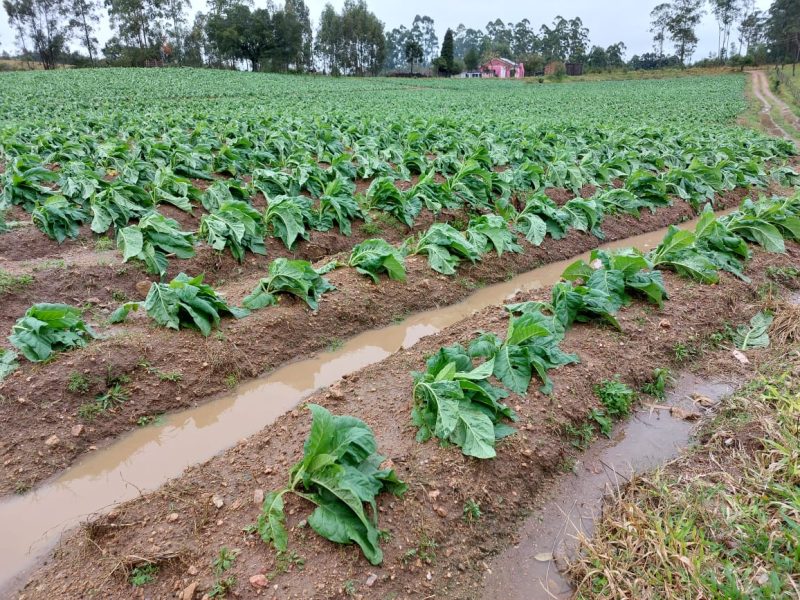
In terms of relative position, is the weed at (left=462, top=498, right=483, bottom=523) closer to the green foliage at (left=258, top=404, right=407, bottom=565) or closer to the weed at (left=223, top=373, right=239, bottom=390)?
the green foliage at (left=258, top=404, right=407, bottom=565)

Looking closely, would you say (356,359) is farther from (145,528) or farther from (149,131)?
(149,131)

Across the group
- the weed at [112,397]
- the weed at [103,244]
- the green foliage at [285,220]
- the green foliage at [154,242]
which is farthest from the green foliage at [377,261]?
the weed at [103,244]

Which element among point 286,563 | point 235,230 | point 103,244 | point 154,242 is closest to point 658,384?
point 286,563

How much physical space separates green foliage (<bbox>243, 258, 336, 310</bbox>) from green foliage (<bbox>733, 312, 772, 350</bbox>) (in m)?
4.56

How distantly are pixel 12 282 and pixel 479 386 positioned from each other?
5.17 m

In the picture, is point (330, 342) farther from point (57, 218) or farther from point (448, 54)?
point (448, 54)

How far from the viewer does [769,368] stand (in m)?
4.82

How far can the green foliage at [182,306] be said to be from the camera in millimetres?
4930

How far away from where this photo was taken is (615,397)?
445 centimetres

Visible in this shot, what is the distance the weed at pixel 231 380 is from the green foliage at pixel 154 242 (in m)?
2.09

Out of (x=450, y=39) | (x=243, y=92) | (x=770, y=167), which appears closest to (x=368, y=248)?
(x=770, y=167)

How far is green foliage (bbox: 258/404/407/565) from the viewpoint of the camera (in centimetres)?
286

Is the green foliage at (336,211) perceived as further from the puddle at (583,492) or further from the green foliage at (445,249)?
the puddle at (583,492)

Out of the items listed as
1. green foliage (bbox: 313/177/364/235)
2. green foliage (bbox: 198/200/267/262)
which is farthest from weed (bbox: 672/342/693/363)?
green foliage (bbox: 198/200/267/262)
